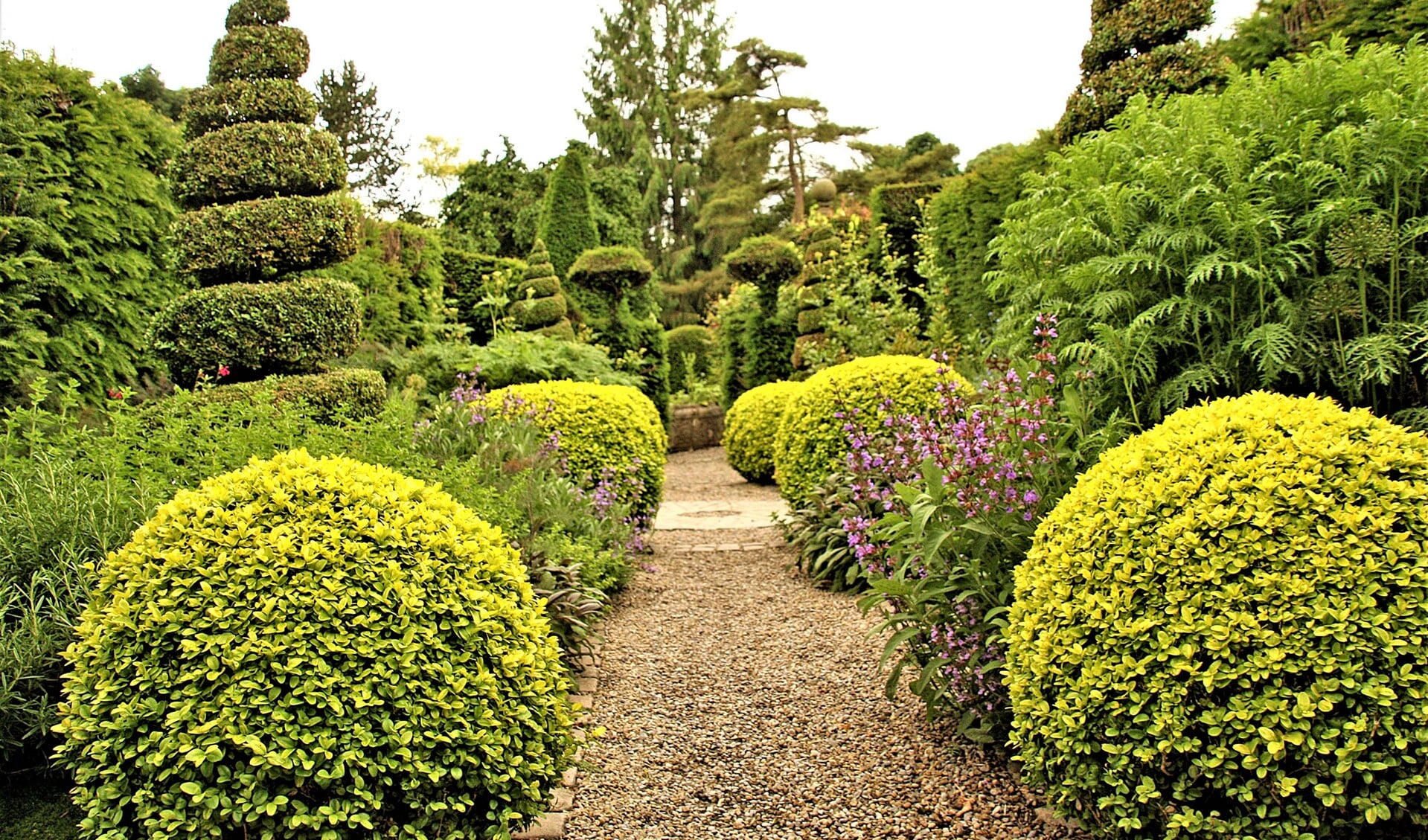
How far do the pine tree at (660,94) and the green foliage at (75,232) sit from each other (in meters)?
23.2

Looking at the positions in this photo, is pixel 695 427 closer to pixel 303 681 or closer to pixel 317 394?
pixel 317 394

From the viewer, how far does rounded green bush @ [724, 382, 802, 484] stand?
31.3 ft

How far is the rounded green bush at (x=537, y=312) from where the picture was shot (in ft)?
43.8

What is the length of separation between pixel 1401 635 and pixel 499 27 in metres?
9.17

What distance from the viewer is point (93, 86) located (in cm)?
678

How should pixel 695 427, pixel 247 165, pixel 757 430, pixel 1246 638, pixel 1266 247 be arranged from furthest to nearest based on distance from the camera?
pixel 695 427, pixel 757 430, pixel 247 165, pixel 1266 247, pixel 1246 638

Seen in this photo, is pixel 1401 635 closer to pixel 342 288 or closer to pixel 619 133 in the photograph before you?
pixel 342 288

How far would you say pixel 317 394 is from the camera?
17.3 ft

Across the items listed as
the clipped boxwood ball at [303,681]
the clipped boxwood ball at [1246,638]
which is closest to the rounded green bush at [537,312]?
the clipped boxwood ball at [303,681]

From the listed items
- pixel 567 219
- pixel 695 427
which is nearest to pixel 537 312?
pixel 695 427

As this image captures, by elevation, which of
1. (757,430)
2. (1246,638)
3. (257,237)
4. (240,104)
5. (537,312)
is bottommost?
(1246,638)

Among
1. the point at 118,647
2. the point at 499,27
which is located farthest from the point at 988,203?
the point at 118,647

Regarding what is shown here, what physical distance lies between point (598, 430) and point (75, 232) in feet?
13.3

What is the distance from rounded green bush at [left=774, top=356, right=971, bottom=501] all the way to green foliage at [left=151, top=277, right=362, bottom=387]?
11.0 ft
